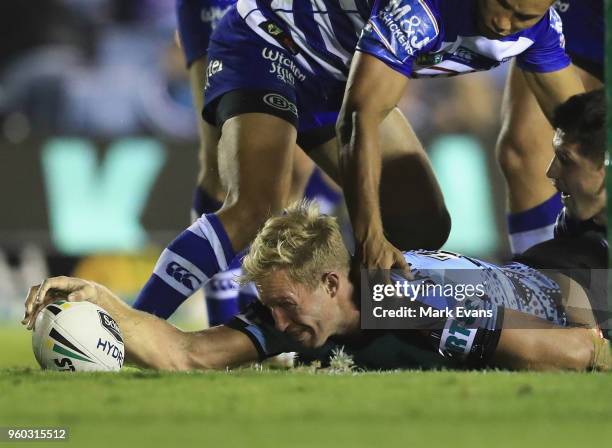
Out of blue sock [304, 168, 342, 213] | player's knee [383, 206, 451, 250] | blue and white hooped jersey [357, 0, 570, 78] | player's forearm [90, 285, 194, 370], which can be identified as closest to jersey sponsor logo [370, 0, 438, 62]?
blue and white hooped jersey [357, 0, 570, 78]

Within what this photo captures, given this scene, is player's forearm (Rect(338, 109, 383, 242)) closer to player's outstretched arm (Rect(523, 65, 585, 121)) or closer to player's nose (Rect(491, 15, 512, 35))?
player's nose (Rect(491, 15, 512, 35))

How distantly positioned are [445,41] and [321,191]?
2561 mm

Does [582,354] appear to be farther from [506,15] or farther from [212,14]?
[212,14]

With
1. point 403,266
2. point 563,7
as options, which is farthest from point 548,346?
point 563,7

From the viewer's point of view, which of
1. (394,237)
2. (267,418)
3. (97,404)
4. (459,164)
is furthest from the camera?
(459,164)

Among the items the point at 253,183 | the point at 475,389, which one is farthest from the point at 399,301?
the point at 253,183

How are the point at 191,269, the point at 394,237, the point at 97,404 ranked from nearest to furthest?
the point at 97,404 < the point at 191,269 < the point at 394,237

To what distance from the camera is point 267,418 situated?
7.88 feet

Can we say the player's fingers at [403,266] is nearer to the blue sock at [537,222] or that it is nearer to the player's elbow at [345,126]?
the player's elbow at [345,126]

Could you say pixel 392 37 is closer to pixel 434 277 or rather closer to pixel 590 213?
pixel 434 277


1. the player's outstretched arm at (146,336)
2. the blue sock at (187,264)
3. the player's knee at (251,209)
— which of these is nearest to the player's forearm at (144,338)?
the player's outstretched arm at (146,336)

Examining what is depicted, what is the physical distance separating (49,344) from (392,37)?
144cm

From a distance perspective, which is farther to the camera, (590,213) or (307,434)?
A: (590,213)

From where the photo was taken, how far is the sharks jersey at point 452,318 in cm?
327
